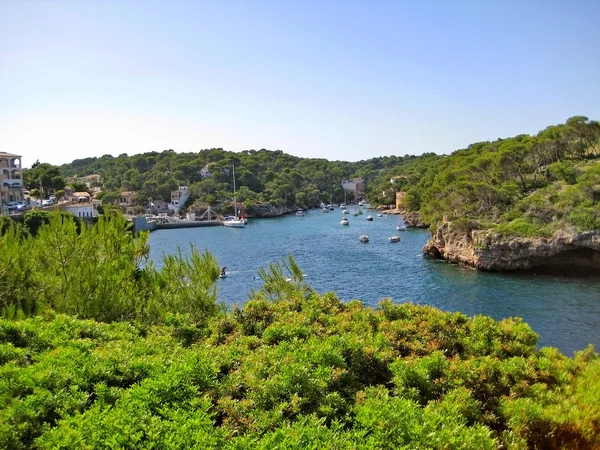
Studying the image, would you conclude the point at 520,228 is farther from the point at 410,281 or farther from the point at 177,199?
the point at 177,199

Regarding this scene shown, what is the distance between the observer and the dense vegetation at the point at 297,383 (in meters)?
3.93

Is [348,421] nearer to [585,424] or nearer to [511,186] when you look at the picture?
[585,424]

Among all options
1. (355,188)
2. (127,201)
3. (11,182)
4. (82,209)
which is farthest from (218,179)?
(11,182)

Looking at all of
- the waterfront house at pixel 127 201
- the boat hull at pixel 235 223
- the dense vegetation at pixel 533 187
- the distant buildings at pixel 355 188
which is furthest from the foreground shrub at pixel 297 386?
the distant buildings at pixel 355 188

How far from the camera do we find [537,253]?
3309 cm

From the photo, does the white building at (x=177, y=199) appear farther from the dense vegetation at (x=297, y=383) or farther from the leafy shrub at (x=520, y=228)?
the dense vegetation at (x=297, y=383)

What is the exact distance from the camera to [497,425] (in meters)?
5.07

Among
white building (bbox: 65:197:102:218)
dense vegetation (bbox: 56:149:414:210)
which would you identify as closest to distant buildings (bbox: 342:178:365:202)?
dense vegetation (bbox: 56:149:414:210)

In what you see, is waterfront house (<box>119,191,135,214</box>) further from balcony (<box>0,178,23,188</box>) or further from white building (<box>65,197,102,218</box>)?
balcony (<box>0,178,23,188</box>)

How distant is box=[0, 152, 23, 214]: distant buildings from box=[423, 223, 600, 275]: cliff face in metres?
48.8

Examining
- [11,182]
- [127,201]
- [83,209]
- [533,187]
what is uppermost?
[11,182]

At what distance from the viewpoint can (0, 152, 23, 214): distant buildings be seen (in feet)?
175

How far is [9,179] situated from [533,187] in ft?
185

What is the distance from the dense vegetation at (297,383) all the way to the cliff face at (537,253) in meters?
28.8
